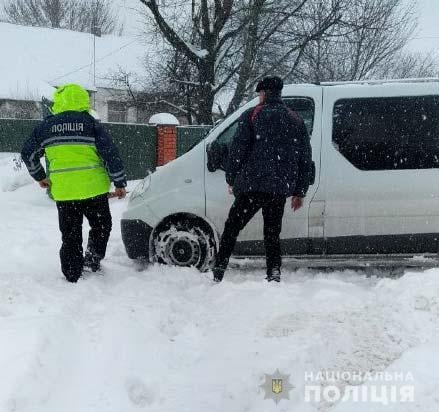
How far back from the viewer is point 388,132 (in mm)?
4867

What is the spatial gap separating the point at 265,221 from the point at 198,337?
4.13 feet

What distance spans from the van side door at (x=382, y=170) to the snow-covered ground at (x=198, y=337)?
48 centimetres

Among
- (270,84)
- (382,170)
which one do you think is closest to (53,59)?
(270,84)

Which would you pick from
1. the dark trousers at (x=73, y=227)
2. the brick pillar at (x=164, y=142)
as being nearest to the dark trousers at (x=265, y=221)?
the dark trousers at (x=73, y=227)

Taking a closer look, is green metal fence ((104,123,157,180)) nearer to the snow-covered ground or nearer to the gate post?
the gate post

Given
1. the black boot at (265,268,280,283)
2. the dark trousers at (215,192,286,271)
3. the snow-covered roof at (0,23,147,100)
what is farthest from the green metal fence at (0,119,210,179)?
the snow-covered roof at (0,23,147,100)

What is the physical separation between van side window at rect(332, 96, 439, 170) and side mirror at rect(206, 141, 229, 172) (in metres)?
1.04

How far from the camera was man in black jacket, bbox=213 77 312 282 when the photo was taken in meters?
4.25

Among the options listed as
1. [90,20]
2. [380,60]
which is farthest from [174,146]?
[90,20]

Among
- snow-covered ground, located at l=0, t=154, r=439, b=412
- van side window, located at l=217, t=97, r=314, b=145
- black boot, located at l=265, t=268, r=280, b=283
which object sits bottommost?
snow-covered ground, located at l=0, t=154, r=439, b=412

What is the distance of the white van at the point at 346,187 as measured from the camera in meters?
4.81

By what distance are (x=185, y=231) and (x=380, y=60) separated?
27.8 m

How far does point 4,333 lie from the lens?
3.15 meters

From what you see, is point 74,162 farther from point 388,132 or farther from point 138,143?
point 138,143
